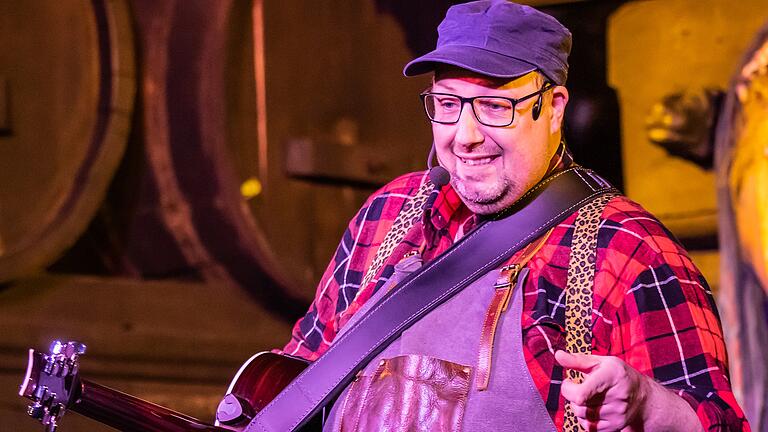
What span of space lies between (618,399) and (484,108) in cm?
55

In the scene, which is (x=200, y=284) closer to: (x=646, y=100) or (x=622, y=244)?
(x=646, y=100)

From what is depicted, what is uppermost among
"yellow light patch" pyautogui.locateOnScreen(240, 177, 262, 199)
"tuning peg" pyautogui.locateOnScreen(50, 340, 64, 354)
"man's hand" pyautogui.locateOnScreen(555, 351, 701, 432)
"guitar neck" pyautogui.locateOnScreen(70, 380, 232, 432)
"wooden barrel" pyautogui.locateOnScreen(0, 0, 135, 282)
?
"wooden barrel" pyautogui.locateOnScreen(0, 0, 135, 282)

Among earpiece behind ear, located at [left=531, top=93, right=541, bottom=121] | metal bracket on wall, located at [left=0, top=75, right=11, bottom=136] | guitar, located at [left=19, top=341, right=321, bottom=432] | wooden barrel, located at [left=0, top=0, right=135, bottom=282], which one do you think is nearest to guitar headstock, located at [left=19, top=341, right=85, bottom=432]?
guitar, located at [left=19, top=341, right=321, bottom=432]

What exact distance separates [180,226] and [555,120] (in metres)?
1.95

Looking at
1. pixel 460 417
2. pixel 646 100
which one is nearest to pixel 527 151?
pixel 460 417

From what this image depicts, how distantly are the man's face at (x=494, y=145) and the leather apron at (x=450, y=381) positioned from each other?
138 millimetres

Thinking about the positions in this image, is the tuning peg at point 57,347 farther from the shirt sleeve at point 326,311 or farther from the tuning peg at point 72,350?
the shirt sleeve at point 326,311

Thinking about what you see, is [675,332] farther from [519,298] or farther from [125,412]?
[125,412]

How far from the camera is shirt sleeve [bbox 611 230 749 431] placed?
185 cm

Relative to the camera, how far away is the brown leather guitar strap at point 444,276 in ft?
6.67

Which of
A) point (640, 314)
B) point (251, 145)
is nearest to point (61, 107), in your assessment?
point (251, 145)

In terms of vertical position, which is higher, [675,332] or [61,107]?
[61,107]

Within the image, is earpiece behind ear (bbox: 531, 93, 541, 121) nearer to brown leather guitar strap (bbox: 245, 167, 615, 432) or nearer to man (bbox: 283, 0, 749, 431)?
man (bbox: 283, 0, 749, 431)

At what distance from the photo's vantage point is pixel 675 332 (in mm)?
1878
